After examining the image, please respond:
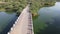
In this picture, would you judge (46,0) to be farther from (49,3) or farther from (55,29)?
(55,29)

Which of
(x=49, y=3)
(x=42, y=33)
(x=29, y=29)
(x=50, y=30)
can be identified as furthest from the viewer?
(x=49, y=3)

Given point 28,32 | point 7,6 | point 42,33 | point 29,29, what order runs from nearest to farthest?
point 28,32 < point 29,29 < point 42,33 < point 7,6

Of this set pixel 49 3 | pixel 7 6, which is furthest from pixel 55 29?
pixel 49 3

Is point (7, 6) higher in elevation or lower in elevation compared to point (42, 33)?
higher

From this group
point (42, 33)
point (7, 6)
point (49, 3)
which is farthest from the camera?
point (49, 3)

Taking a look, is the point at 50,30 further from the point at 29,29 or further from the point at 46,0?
the point at 46,0

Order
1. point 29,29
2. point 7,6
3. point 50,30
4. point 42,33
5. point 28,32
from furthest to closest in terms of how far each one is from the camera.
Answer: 1. point 7,6
2. point 50,30
3. point 42,33
4. point 29,29
5. point 28,32

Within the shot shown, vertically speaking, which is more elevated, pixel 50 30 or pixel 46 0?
pixel 46 0

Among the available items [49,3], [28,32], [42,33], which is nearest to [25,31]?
[28,32]

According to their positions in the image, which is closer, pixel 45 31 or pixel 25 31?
pixel 25 31
